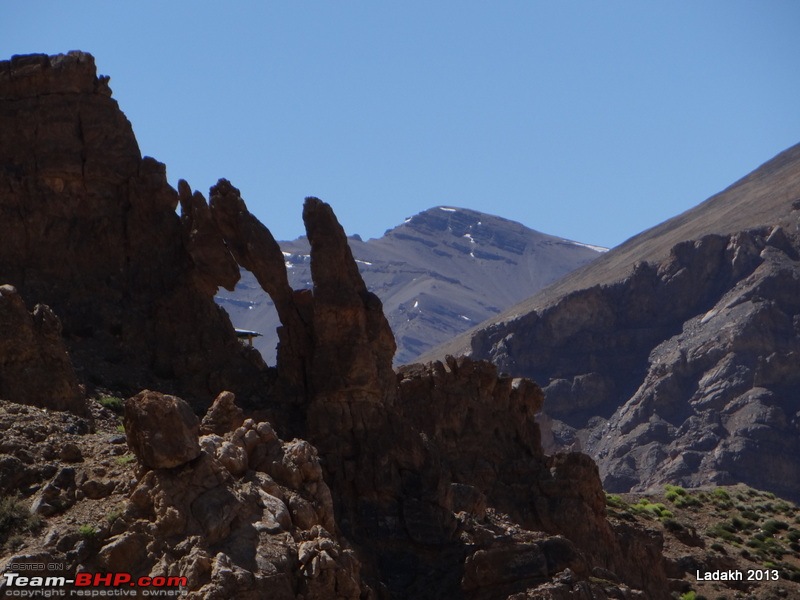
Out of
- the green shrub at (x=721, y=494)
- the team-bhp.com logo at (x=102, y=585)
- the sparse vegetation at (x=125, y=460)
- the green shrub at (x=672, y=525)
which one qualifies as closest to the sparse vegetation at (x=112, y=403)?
the sparse vegetation at (x=125, y=460)

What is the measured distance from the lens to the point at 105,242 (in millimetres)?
55812

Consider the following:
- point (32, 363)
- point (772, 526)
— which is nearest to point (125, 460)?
point (32, 363)

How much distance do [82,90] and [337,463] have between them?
18284mm

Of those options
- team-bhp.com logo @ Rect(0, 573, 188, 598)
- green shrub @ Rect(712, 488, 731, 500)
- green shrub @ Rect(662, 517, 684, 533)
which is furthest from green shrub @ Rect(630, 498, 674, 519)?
team-bhp.com logo @ Rect(0, 573, 188, 598)

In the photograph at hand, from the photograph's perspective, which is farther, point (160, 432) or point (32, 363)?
point (32, 363)

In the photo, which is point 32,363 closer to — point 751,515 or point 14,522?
point 14,522

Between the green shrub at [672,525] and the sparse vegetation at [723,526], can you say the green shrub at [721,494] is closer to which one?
the sparse vegetation at [723,526]

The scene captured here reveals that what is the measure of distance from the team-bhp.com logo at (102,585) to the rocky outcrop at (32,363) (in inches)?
540

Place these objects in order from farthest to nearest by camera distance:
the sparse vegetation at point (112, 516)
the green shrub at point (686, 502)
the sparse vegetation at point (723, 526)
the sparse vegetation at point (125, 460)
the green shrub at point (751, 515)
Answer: the green shrub at point (686, 502)
the green shrub at point (751, 515)
the sparse vegetation at point (723, 526)
the sparse vegetation at point (125, 460)
the sparse vegetation at point (112, 516)

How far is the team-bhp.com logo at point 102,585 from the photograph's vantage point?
28.5m

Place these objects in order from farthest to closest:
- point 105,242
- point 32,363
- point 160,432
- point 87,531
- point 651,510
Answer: point 651,510
point 105,242
point 32,363
point 160,432
point 87,531

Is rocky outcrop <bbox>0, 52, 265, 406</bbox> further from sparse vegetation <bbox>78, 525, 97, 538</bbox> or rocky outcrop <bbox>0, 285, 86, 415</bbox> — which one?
sparse vegetation <bbox>78, 525, 97, 538</bbox>

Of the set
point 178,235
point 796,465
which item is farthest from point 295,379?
point 796,465

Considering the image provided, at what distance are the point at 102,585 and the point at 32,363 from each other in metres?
15.2
